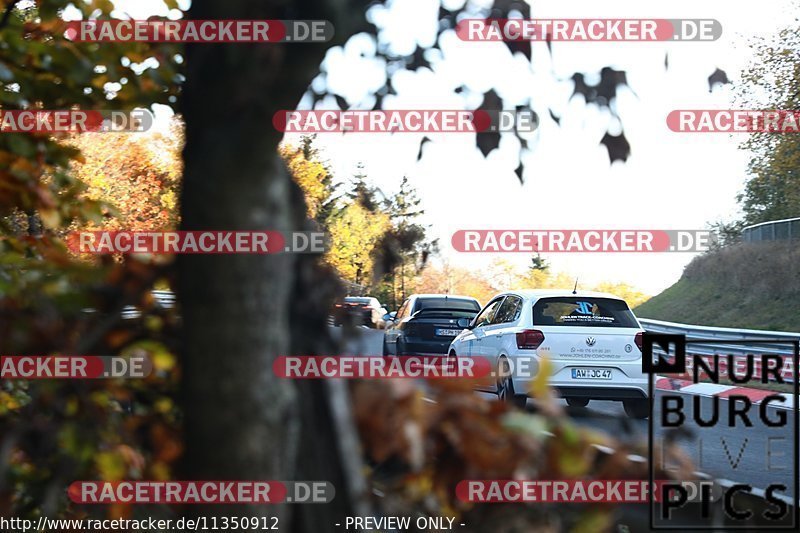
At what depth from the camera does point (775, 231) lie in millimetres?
43125

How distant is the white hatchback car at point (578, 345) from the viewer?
12.8m

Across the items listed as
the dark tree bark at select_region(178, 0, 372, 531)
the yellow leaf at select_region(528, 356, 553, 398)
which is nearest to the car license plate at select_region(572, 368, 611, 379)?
the dark tree bark at select_region(178, 0, 372, 531)

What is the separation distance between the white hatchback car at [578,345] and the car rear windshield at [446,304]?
263 inches

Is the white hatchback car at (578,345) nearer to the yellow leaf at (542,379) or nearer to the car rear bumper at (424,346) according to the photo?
the car rear bumper at (424,346)

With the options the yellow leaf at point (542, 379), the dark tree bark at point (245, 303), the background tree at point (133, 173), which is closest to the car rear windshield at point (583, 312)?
the dark tree bark at point (245, 303)

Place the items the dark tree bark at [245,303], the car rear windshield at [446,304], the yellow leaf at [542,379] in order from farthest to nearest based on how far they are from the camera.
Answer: the car rear windshield at [446,304], the dark tree bark at [245,303], the yellow leaf at [542,379]

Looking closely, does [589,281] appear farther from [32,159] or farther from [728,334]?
[32,159]

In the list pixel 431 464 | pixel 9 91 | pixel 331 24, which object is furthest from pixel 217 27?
pixel 9 91

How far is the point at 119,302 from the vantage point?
2371 mm

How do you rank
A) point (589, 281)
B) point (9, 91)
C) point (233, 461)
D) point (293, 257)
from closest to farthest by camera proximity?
point (233, 461), point (293, 257), point (9, 91), point (589, 281)

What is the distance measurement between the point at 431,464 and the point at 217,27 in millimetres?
1116

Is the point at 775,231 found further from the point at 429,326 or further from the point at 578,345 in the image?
the point at 578,345

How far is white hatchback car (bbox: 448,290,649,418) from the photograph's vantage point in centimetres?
1283

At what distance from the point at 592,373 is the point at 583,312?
82cm
